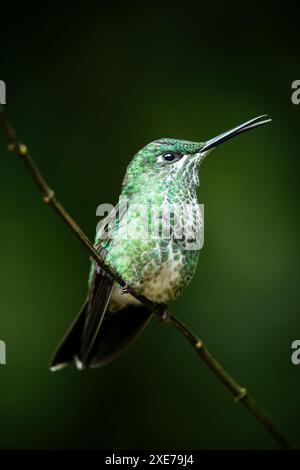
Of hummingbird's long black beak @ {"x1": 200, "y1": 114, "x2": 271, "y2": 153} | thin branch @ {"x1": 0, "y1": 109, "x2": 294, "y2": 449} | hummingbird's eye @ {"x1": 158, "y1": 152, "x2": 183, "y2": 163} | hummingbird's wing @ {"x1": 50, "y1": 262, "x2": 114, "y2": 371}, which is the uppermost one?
hummingbird's eye @ {"x1": 158, "y1": 152, "x2": 183, "y2": 163}

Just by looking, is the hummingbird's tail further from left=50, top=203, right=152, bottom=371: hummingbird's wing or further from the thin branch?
the thin branch

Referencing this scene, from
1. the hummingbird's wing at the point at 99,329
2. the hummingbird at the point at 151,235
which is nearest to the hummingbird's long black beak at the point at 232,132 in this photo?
the hummingbird at the point at 151,235

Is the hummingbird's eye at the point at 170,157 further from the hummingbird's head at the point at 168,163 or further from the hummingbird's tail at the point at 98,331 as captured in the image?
the hummingbird's tail at the point at 98,331

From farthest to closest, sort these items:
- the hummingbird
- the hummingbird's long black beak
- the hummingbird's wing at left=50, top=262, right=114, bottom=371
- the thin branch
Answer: the hummingbird's wing at left=50, top=262, right=114, bottom=371 → the hummingbird → the hummingbird's long black beak → the thin branch

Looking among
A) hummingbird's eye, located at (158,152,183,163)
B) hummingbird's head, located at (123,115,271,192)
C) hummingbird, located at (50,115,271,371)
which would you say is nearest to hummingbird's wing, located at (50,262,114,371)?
hummingbird, located at (50,115,271,371)

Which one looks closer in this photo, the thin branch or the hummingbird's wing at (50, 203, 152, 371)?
the thin branch

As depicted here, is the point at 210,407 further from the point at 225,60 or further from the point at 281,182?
the point at 225,60

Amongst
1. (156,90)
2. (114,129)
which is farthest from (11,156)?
(156,90)

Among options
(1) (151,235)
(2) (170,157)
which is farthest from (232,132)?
(1) (151,235)
